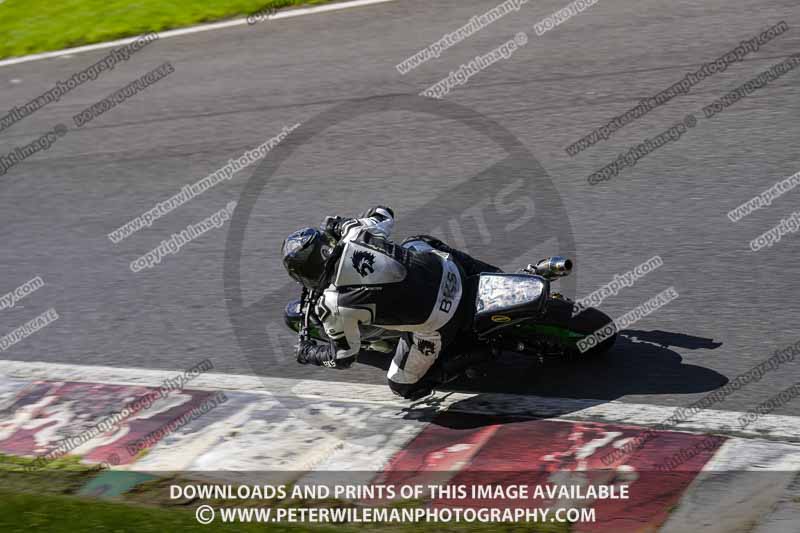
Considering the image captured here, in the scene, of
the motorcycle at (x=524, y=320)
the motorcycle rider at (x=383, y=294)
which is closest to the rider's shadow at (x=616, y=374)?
the motorcycle at (x=524, y=320)

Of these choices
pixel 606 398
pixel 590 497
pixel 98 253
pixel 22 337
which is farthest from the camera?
pixel 98 253

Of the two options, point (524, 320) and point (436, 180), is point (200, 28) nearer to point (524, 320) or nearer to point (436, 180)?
point (436, 180)

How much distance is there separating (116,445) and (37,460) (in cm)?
51

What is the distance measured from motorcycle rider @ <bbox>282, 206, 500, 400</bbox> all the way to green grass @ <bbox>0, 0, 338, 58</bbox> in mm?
9499

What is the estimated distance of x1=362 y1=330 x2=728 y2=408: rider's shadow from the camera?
638cm

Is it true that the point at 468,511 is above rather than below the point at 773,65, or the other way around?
below

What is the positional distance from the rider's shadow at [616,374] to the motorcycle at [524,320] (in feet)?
0.34

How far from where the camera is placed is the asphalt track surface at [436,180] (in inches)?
284

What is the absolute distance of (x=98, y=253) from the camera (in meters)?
9.84

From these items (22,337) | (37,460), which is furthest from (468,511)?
(22,337)

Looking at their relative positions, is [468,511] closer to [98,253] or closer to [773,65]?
[98,253]

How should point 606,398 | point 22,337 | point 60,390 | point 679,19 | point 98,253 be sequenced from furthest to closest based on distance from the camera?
point 679,19, point 98,253, point 22,337, point 60,390, point 606,398

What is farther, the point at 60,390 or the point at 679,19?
the point at 679,19

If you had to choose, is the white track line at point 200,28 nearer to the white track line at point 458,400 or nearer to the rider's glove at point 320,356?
the white track line at point 458,400
